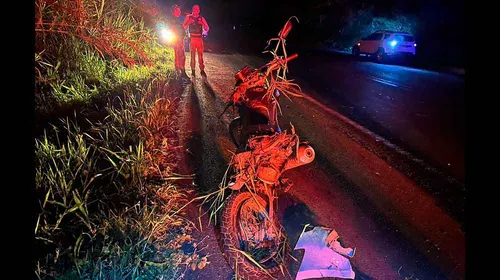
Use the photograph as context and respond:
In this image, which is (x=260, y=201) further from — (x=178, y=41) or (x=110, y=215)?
(x=178, y=41)

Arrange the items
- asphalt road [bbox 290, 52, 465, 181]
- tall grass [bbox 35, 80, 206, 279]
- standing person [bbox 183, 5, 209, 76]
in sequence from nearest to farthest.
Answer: tall grass [bbox 35, 80, 206, 279] < asphalt road [bbox 290, 52, 465, 181] < standing person [bbox 183, 5, 209, 76]

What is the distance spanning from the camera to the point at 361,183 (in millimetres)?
4859

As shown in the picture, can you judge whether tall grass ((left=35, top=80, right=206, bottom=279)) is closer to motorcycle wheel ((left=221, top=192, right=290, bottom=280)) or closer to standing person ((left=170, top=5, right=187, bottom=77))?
motorcycle wheel ((left=221, top=192, right=290, bottom=280))

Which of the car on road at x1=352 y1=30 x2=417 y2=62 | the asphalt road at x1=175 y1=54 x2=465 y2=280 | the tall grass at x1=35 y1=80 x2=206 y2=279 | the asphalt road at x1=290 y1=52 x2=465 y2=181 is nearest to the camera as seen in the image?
the tall grass at x1=35 y1=80 x2=206 y2=279

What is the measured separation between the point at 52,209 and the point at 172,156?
1.96 metres

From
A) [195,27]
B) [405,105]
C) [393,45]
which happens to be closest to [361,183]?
[405,105]

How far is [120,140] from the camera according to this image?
5.14m

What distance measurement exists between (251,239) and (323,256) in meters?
0.62

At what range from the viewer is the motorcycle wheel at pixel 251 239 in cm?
309

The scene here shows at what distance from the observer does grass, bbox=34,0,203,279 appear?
3016mm

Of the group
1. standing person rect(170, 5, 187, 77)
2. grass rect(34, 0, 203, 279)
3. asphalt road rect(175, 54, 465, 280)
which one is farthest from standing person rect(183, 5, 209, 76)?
grass rect(34, 0, 203, 279)

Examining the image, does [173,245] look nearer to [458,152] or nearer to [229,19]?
[458,152]

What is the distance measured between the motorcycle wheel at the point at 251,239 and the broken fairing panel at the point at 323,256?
0.59 feet

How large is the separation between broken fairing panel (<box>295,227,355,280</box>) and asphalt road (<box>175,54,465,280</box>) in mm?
177
